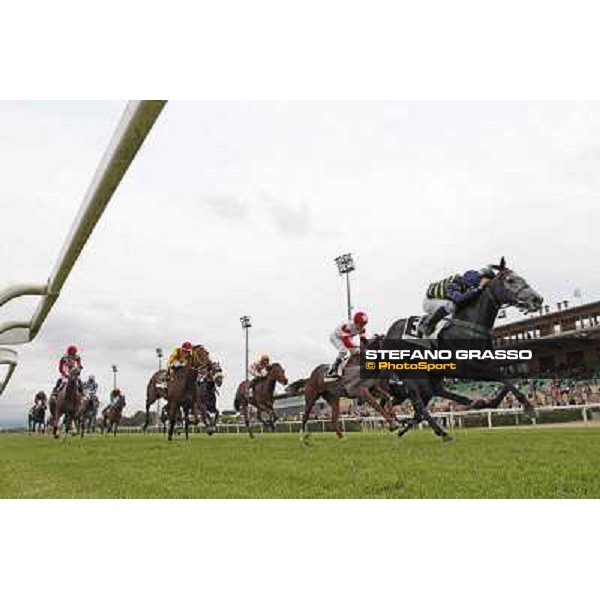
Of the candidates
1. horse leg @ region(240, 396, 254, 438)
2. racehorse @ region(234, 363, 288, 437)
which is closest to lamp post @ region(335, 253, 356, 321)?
racehorse @ region(234, 363, 288, 437)

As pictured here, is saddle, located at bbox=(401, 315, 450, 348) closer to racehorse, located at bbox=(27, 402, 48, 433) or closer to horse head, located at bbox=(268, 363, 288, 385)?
horse head, located at bbox=(268, 363, 288, 385)

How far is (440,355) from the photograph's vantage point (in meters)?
7.25

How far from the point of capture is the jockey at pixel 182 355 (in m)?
9.75

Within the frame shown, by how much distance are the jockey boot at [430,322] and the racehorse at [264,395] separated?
5.72 metres

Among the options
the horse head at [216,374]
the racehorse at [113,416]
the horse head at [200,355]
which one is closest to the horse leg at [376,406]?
the horse head at [200,355]

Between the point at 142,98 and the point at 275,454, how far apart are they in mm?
7217

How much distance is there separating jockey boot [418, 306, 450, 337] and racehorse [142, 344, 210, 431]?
3.86 meters

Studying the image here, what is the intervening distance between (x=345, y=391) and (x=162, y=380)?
3.59m

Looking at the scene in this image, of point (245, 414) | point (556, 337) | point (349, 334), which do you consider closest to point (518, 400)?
point (556, 337)

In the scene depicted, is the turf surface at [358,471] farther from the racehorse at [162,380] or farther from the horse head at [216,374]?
the horse head at [216,374]

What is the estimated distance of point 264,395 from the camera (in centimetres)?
1408

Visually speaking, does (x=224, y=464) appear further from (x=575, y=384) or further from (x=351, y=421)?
(x=351, y=421)

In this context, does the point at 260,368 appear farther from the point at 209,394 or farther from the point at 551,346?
the point at 551,346

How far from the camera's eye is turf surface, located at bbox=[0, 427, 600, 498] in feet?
17.3
